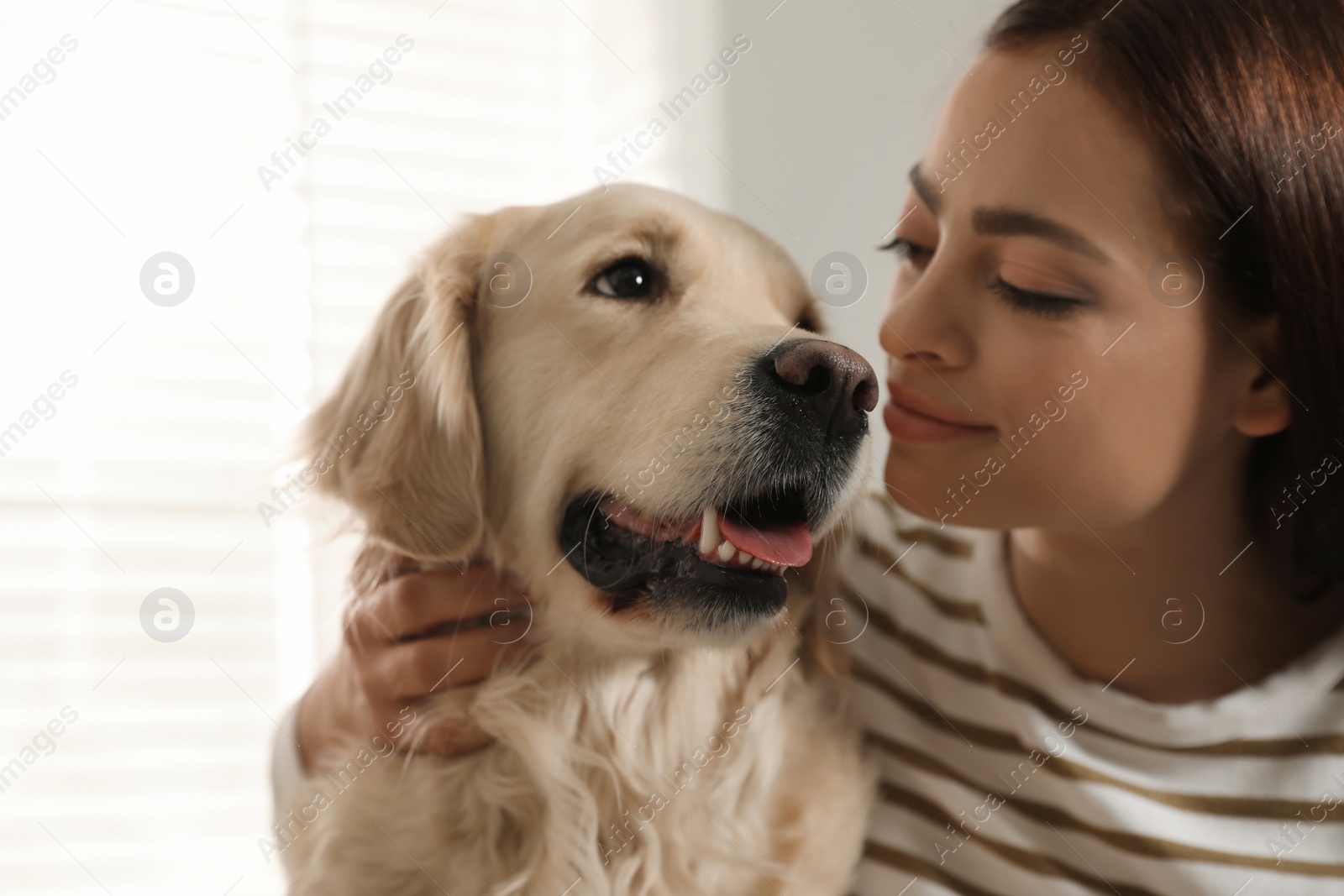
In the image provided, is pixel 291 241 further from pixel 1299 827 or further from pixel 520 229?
pixel 1299 827

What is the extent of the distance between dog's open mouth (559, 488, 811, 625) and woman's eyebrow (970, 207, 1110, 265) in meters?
0.34

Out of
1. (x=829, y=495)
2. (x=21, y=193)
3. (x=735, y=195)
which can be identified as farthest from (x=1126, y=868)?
(x=21, y=193)

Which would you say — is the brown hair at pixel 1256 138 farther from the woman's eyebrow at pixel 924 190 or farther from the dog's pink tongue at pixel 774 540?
the dog's pink tongue at pixel 774 540

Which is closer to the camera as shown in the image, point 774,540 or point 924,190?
point 774,540

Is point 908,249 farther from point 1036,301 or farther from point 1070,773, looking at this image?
point 1070,773

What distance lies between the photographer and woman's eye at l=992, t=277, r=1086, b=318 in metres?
0.96

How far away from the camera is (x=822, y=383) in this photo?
92 centimetres

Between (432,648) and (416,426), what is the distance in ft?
0.79

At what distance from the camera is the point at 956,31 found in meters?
1.60

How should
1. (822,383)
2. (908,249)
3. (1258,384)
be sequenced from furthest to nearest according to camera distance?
(908,249) < (1258,384) < (822,383)

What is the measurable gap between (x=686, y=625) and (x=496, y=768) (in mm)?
270

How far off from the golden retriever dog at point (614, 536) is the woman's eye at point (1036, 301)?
0.67 ft

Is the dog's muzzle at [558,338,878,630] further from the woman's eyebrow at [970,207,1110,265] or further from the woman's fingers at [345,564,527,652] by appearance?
the woman's eyebrow at [970,207,1110,265]

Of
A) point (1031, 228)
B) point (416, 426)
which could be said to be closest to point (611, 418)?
point (416, 426)
